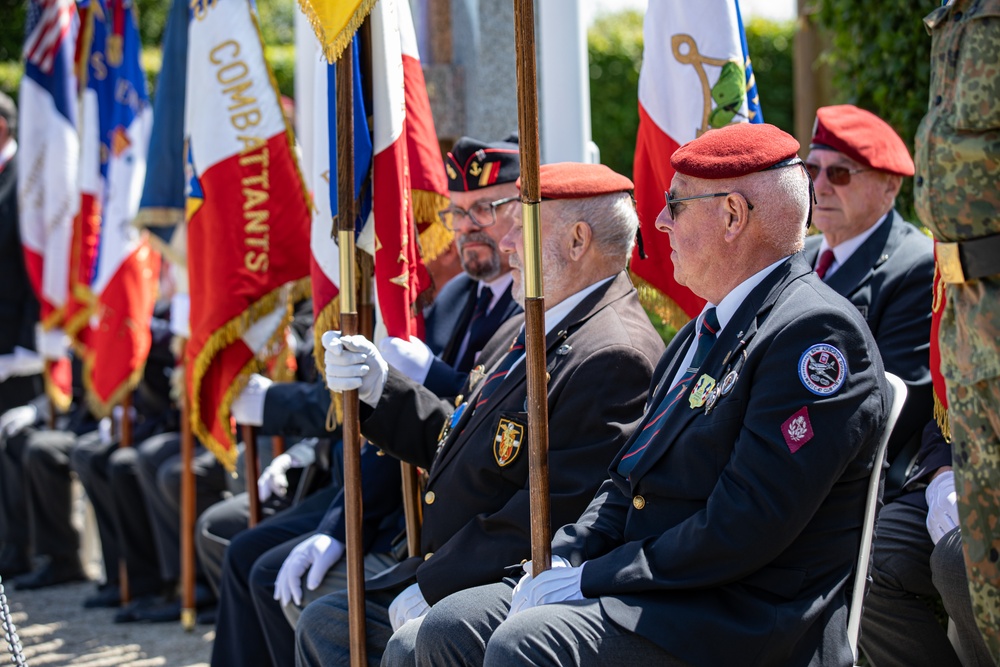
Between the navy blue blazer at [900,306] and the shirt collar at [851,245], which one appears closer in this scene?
the navy blue blazer at [900,306]

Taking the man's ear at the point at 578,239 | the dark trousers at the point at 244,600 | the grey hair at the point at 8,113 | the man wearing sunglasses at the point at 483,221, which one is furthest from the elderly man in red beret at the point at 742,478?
the grey hair at the point at 8,113

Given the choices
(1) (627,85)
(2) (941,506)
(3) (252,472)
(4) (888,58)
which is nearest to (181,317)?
(3) (252,472)

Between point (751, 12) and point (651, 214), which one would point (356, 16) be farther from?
point (751, 12)

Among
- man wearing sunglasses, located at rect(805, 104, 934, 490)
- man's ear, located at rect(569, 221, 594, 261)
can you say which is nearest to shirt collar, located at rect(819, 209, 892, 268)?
man wearing sunglasses, located at rect(805, 104, 934, 490)

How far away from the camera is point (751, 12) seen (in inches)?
512

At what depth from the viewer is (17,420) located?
281 inches

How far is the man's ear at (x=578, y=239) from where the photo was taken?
3.32 meters

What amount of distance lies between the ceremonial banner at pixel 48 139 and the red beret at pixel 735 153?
5316mm

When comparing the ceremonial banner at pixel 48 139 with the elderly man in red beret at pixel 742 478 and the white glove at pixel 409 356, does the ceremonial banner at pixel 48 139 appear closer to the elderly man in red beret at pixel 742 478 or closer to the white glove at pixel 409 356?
the white glove at pixel 409 356

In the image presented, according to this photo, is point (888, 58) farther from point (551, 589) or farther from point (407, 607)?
point (551, 589)

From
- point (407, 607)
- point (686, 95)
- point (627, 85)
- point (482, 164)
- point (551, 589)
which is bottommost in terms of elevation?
point (407, 607)

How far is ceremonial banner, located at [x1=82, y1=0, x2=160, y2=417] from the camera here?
20.2 ft

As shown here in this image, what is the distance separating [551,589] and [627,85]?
33.5ft

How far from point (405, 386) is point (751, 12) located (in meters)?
10.8
